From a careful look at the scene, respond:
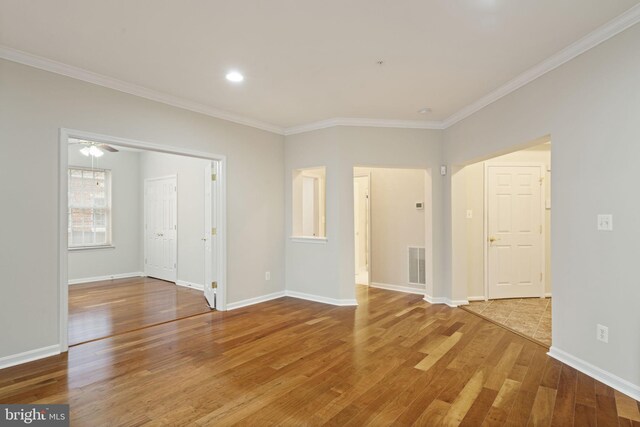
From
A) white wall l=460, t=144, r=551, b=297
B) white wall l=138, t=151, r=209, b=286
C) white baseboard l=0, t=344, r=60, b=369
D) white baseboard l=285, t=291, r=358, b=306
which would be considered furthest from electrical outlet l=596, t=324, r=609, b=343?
white wall l=138, t=151, r=209, b=286

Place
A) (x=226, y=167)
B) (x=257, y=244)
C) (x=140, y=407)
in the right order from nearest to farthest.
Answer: (x=140, y=407), (x=226, y=167), (x=257, y=244)

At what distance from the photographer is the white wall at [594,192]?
7.92 feet

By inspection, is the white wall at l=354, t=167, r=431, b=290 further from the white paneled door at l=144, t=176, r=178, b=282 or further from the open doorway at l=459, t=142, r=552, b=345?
the white paneled door at l=144, t=176, r=178, b=282

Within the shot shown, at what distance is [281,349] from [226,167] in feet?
8.59

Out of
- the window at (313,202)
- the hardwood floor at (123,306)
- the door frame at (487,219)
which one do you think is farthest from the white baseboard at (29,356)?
the door frame at (487,219)

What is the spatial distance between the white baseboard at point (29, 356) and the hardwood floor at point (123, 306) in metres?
0.31

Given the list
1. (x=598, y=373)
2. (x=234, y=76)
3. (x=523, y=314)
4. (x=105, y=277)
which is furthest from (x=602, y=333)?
(x=105, y=277)

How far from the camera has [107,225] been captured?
708cm

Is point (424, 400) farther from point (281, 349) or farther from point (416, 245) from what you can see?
point (416, 245)

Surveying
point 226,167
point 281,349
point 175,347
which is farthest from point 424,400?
point 226,167

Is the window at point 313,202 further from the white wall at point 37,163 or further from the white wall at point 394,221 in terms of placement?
the white wall at point 37,163

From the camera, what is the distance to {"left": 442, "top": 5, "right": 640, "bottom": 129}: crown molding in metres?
2.40

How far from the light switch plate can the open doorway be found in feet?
7.83

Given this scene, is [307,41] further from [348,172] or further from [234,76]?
[348,172]
